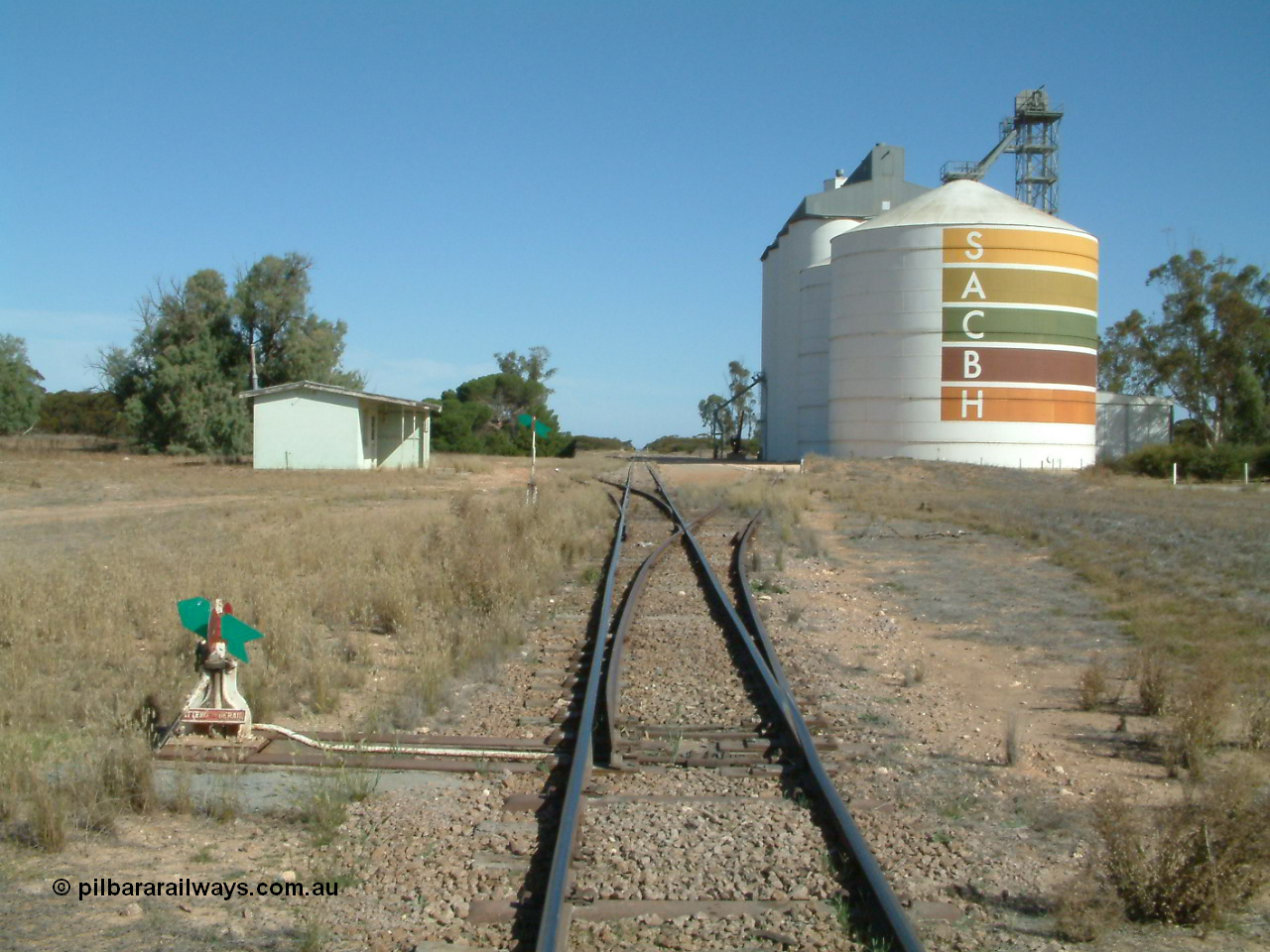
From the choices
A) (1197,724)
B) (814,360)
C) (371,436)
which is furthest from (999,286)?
(1197,724)

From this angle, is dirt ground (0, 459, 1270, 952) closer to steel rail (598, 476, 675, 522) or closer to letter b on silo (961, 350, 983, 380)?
steel rail (598, 476, 675, 522)

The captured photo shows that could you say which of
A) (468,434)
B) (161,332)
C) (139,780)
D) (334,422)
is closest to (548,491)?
(334,422)

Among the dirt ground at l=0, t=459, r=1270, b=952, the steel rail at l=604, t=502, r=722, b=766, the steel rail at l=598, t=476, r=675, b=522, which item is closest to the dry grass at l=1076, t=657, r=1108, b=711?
the dirt ground at l=0, t=459, r=1270, b=952

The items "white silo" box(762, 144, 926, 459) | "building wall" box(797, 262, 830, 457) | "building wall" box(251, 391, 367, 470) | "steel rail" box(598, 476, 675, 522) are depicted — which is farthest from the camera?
"white silo" box(762, 144, 926, 459)

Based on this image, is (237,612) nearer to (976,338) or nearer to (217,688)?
(217,688)

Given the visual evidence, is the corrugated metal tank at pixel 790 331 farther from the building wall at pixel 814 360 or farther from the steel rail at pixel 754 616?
the steel rail at pixel 754 616

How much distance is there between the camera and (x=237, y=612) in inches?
407

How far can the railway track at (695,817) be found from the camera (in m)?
4.44

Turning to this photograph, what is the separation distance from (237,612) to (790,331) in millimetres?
52256

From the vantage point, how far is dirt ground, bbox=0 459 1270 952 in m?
4.46

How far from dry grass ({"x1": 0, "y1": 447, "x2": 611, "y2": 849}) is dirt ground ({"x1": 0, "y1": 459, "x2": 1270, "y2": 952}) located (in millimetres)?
291

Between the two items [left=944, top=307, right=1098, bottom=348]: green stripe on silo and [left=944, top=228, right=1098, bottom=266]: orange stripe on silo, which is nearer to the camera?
[left=944, top=307, right=1098, bottom=348]: green stripe on silo

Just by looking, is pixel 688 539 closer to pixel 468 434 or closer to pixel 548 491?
pixel 548 491

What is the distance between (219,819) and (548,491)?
2342cm
